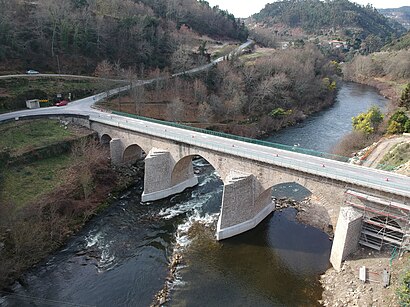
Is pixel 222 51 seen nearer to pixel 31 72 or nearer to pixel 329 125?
pixel 329 125

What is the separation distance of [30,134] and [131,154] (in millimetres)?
11152

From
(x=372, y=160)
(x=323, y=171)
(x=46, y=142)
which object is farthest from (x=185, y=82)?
(x=323, y=171)

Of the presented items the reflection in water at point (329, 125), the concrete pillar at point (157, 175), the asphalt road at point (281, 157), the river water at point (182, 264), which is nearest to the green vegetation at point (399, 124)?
the reflection in water at point (329, 125)

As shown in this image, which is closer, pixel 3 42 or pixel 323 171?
pixel 323 171

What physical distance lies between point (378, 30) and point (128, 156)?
182 metres

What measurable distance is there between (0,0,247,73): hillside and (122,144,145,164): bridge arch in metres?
20.5

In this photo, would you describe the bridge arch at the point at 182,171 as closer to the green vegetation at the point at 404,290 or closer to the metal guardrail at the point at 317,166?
the metal guardrail at the point at 317,166

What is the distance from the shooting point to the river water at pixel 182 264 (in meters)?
20.6

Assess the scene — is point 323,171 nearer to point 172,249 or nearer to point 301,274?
point 301,274

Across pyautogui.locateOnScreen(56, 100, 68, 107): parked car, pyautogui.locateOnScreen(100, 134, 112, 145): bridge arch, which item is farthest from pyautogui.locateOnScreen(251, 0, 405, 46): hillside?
pyautogui.locateOnScreen(100, 134, 112, 145): bridge arch

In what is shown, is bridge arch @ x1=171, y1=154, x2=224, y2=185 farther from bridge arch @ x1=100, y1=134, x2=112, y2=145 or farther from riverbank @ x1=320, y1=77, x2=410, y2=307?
riverbank @ x1=320, y1=77, x2=410, y2=307

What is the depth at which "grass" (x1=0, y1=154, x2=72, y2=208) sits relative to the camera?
27.7 m

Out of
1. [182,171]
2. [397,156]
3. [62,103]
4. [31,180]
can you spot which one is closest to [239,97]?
[182,171]

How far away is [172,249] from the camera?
2520 cm
